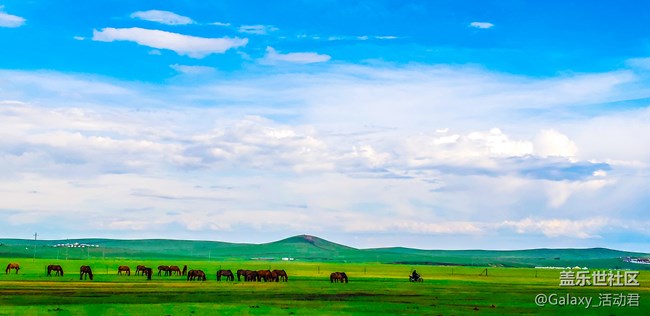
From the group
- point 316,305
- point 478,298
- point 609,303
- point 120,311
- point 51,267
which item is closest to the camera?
point 120,311

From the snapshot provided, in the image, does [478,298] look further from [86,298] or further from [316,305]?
[86,298]

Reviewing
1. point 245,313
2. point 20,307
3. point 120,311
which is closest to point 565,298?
point 245,313

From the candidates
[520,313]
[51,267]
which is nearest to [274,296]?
[520,313]

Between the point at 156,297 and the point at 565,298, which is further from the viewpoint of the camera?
the point at 565,298

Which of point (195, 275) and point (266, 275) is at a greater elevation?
point (266, 275)

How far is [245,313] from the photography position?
43.5 meters

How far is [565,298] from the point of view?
60031 mm

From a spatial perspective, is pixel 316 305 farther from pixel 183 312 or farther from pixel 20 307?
pixel 20 307

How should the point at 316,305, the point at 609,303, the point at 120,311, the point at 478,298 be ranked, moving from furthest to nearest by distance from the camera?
the point at 478,298
the point at 609,303
the point at 316,305
the point at 120,311

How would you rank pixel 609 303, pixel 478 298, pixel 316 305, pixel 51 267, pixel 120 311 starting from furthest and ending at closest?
pixel 51 267 < pixel 478 298 < pixel 609 303 < pixel 316 305 < pixel 120 311

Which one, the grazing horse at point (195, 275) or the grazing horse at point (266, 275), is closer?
the grazing horse at point (195, 275)

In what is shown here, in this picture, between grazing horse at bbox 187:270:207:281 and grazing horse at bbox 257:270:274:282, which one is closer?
grazing horse at bbox 187:270:207:281

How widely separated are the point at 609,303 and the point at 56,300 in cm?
3637

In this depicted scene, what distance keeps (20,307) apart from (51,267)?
176ft
